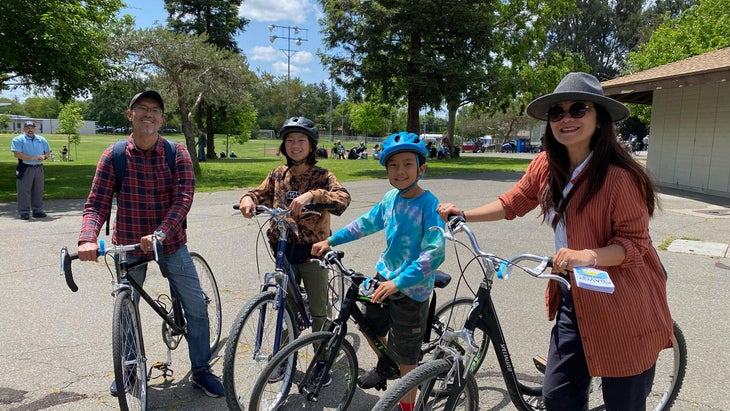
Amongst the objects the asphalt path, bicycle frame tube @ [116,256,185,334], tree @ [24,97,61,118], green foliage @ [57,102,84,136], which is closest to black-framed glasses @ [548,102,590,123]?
the asphalt path

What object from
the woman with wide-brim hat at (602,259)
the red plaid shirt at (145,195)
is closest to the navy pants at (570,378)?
the woman with wide-brim hat at (602,259)

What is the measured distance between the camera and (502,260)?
2338 mm

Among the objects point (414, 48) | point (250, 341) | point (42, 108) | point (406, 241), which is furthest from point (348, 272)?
point (42, 108)

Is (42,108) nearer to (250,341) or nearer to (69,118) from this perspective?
(69,118)

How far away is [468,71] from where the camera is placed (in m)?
22.9

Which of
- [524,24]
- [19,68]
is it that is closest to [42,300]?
[19,68]

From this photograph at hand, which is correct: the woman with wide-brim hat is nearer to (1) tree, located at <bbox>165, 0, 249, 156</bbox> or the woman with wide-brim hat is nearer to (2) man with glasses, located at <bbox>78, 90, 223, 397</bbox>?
(2) man with glasses, located at <bbox>78, 90, 223, 397</bbox>

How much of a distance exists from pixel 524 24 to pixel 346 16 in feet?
40.7

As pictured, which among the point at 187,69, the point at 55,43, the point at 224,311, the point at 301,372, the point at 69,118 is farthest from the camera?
the point at 69,118

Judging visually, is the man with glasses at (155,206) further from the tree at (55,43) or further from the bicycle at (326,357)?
the tree at (55,43)

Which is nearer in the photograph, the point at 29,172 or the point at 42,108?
the point at 29,172

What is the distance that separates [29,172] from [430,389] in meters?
10.6

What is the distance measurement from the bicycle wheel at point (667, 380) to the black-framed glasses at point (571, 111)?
1685mm

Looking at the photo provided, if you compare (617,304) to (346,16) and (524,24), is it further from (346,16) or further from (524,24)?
(524,24)
